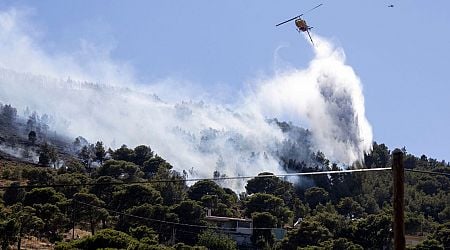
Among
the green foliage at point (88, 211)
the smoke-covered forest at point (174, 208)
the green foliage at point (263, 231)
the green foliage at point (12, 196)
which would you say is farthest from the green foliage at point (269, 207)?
the green foliage at point (12, 196)

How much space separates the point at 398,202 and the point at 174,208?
66.4m

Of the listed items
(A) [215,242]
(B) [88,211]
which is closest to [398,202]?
(A) [215,242]

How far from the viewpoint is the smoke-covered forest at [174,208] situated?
61312 mm

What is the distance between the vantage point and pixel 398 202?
13922mm

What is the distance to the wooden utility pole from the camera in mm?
13718

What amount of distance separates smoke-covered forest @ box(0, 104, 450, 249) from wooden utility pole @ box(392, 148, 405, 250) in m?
12.7

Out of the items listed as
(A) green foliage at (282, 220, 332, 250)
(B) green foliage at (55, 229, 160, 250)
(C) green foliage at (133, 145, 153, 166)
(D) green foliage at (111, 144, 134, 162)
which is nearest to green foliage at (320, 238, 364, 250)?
(A) green foliage at (282, 220, 332, 250)

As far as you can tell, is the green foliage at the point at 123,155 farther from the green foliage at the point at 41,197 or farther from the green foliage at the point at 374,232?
the green foliage at the point at 374,232

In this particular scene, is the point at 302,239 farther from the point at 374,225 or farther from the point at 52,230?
the point at 52,230

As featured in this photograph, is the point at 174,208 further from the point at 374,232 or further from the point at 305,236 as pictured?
the point at 374,232

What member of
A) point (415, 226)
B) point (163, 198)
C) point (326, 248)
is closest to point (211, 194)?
point (163, 198)

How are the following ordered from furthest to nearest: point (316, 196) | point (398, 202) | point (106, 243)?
point (316, 196) → point (106, 243) → point (398, 202)

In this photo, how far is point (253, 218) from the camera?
85.0 meters

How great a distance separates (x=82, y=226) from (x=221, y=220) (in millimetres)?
20948
